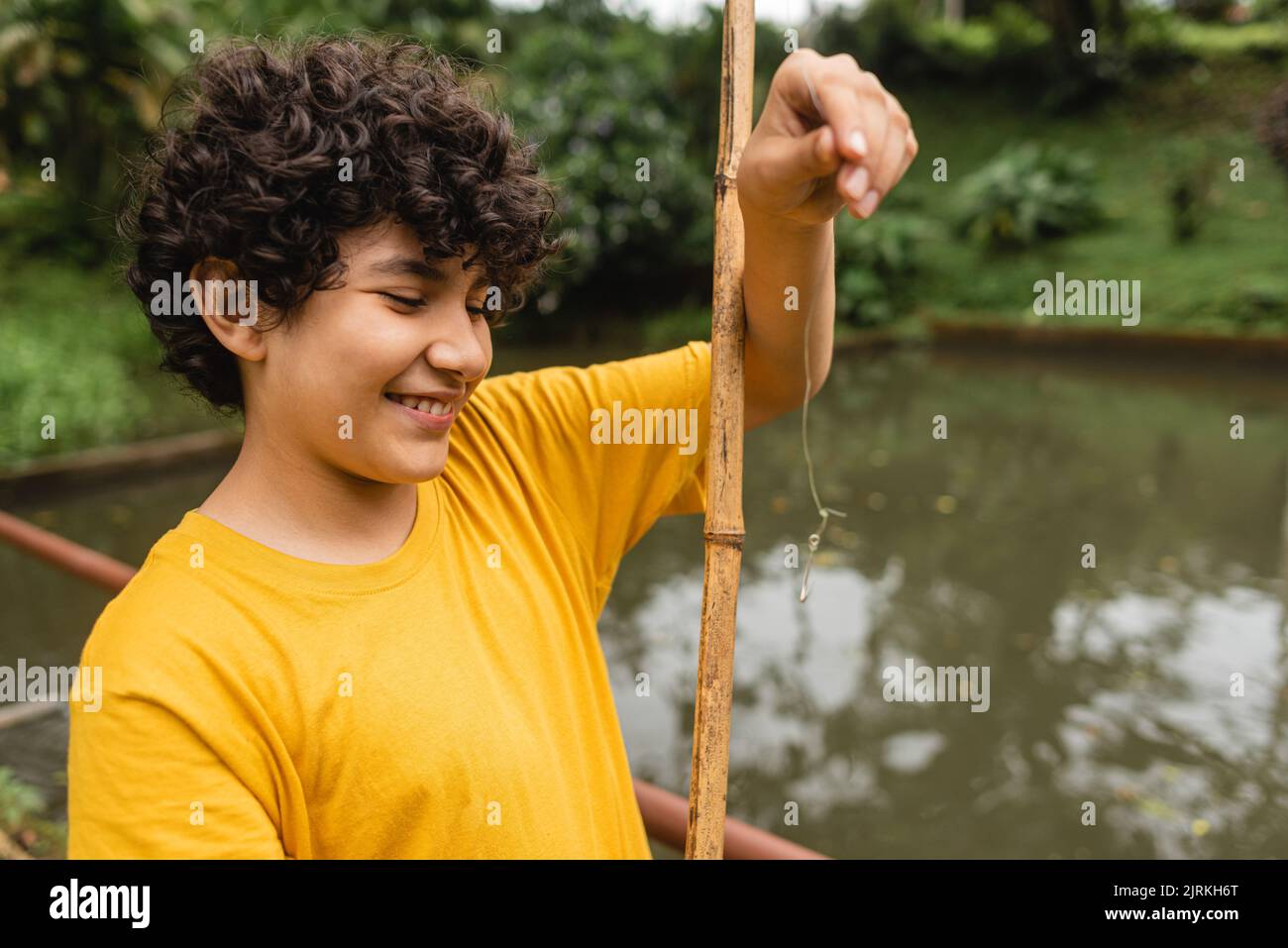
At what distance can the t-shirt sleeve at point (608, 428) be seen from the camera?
1.28 metres

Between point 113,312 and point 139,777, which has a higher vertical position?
point 113,312

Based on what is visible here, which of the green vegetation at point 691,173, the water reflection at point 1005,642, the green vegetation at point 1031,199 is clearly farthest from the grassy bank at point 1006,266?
the water reflection at point 1005,642

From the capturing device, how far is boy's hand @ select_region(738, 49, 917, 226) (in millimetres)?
847

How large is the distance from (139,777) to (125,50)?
11.7m

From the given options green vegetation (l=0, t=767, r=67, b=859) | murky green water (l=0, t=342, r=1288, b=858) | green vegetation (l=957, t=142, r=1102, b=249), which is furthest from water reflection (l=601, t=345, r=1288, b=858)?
green vegetation (l=957, t=142, r=1102, b=249)

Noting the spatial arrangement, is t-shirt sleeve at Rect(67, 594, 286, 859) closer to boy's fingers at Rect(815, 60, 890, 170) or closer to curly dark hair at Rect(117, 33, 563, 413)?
curly dark hair at Rect(117, 33, 563, 413)

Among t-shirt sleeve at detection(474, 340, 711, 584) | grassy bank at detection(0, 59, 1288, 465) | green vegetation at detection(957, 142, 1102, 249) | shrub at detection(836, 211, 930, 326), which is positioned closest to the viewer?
t-shirt sleeve at detection(474, 340, 711, 584)

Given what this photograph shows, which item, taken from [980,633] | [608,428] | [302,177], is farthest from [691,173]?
[302,177]

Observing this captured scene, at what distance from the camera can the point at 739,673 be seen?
12.4ft

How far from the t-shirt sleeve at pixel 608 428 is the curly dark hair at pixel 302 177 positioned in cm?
17

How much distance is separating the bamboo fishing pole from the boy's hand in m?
0.05

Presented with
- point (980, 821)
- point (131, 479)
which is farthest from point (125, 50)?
point (980, 821)

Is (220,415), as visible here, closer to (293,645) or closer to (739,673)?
(293,645)

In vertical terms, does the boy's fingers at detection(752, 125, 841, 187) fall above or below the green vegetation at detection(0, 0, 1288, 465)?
below
